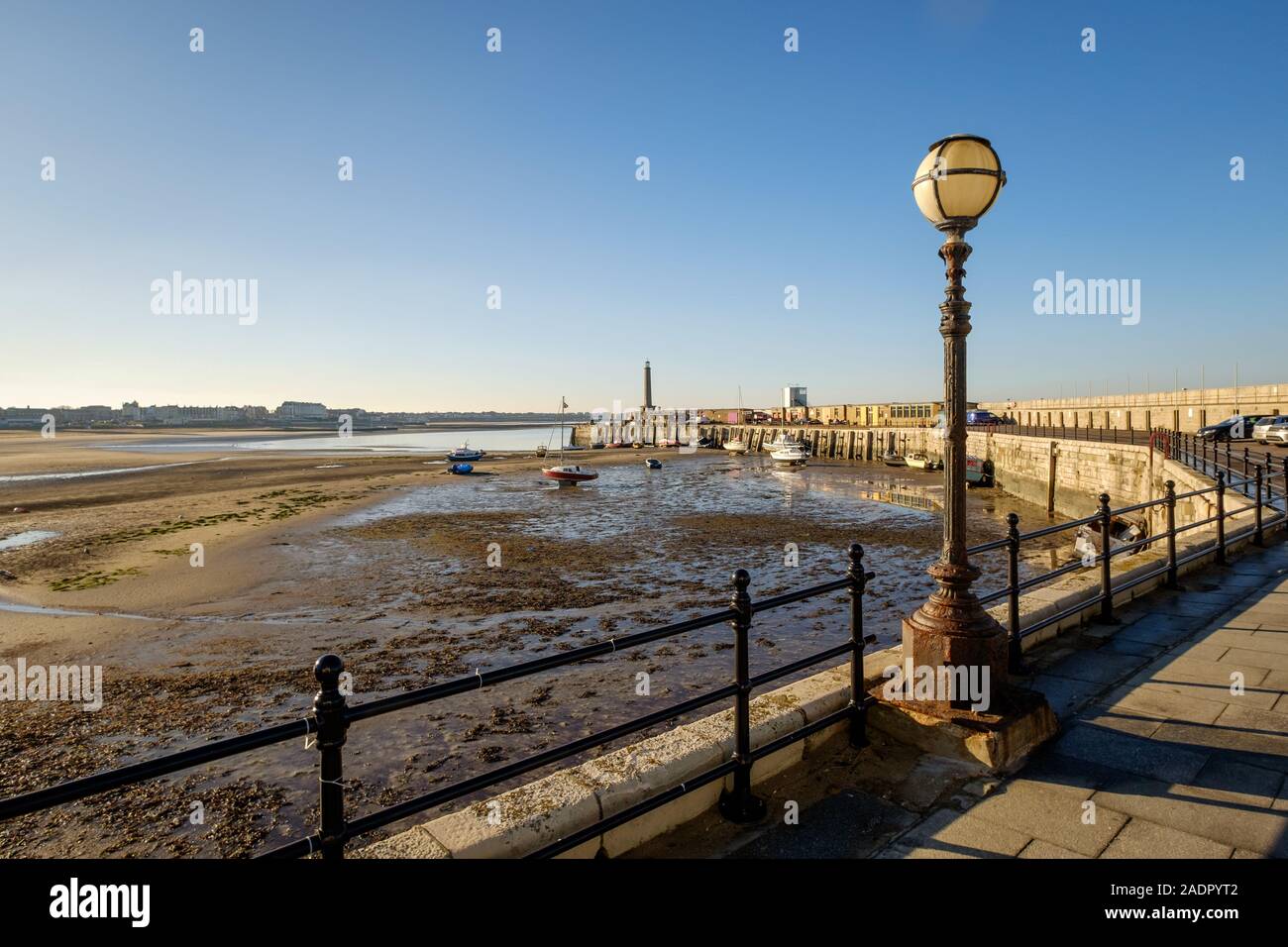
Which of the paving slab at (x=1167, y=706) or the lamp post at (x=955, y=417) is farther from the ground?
the lamp post at (x=955, y=417)

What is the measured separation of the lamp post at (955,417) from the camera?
4320 millimetres

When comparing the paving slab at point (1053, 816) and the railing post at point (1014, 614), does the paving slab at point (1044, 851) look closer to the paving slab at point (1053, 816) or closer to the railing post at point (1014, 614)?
the paving slab at point (1053, 816)

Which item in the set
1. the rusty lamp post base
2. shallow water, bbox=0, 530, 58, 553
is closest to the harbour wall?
the rusty lamp post base

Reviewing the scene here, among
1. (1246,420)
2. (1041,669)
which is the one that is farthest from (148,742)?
(1246,420)

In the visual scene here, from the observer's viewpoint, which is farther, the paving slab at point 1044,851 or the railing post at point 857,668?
the railing post at point 857,668

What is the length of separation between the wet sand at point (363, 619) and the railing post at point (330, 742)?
5.01 metres

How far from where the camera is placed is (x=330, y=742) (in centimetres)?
242

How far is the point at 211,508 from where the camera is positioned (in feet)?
108

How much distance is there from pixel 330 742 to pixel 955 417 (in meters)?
4.06

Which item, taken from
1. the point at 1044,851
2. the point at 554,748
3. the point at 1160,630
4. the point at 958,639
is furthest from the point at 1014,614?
the point at 554,748

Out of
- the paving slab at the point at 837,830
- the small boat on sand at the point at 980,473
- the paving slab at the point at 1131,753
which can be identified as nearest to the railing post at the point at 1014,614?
the paving slab at the point at 1131,753

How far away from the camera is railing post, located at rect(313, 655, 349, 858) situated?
237 centimetres

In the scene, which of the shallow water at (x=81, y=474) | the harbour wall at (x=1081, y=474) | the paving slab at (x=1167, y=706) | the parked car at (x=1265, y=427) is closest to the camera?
the paving slab at (x=1167, y=706)

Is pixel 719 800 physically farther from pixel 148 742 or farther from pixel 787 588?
pixel 787 588
